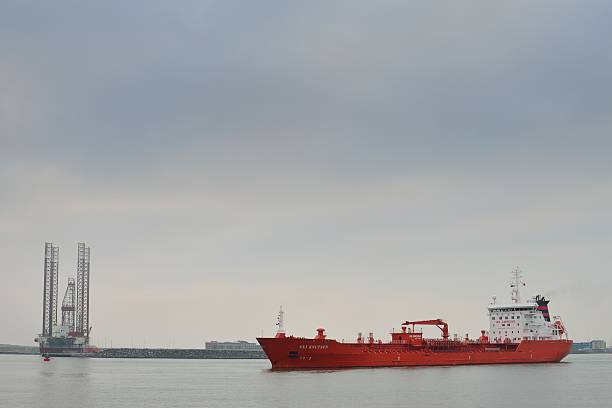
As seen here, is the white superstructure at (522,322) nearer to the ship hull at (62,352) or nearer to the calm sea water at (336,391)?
the calm sea water at (336,391)

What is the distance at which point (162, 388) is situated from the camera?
207 feet

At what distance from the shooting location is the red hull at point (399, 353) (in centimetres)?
7256

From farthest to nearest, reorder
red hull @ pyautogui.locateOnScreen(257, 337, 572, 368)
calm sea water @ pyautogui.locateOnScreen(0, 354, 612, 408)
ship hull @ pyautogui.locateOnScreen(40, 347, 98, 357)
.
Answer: ship hull @ pyautogui.locateOnScreen(40, 347, 98, 357)
red hull @ pyautogui.locateOnScreen(257, 337, 572, 368)
calm sea water @ pyautogui.locateOnScreen(0, 354, 612, 408)

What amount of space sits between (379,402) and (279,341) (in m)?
25.5

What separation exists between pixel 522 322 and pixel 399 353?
21.4 m


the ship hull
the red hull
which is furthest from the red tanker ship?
the ship hull

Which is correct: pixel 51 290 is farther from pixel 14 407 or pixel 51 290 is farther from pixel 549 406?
pixel 549 406

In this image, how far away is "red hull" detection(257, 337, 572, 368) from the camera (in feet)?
238

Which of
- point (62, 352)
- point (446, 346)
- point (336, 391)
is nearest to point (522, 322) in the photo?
→ point (446, 346)

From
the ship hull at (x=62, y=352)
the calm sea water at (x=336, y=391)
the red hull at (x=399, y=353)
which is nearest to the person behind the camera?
the calm sea water at (x=336, y=391)

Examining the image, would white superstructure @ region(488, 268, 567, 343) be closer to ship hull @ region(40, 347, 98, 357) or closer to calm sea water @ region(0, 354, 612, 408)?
calm sea water @ region(0, 354, 612, 408)

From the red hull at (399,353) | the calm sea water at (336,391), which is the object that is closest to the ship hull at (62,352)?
the calm sea water at (336,391)

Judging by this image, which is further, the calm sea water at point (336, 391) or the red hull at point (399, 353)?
the red hull at point (399, 353)

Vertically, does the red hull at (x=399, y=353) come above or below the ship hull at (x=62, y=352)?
above
